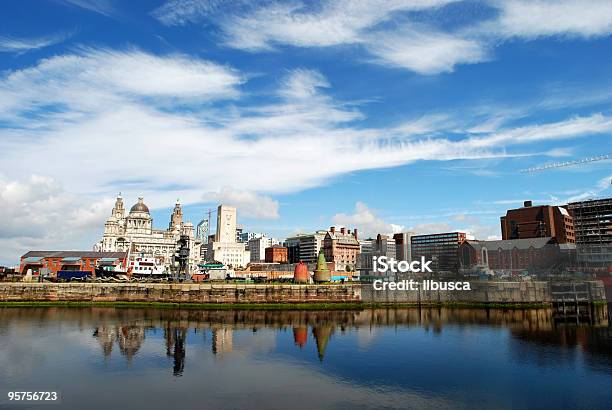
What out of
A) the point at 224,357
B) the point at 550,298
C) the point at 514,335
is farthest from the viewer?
the point at 550,298

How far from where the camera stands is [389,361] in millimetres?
47281

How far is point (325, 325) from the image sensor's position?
230 ft

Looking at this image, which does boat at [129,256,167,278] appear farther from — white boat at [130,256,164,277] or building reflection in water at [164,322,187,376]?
building reflection in water at [164,322,187,376]

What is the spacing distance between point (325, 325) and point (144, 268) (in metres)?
80.0

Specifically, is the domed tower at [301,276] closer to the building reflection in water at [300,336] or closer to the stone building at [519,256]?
the building reflection in water at [300,336]

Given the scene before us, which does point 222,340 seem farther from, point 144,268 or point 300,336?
point 144,268

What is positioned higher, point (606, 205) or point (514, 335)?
point (606, 205)

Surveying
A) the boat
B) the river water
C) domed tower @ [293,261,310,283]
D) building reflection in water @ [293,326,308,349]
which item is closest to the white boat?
the boat

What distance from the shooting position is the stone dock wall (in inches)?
3585

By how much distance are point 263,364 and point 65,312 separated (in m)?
54.7

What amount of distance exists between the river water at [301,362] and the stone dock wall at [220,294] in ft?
49.2

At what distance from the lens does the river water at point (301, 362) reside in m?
34.8

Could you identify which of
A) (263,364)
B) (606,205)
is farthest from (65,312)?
(606,205)

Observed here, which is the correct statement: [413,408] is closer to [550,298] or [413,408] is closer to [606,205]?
[550,298]
